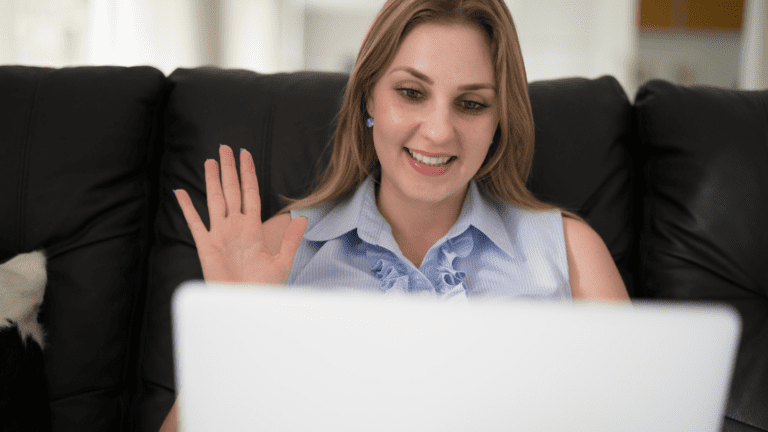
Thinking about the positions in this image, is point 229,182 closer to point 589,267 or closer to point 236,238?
point 236,238

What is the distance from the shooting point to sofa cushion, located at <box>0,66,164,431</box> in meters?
1.09

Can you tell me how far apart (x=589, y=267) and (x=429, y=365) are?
84cm

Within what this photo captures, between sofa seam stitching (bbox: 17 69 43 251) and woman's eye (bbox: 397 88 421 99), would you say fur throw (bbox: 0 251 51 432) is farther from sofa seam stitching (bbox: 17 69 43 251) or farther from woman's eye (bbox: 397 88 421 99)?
woman's eye (bbox: 397 88 421 99)

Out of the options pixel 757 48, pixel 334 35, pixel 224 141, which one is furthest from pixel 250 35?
pixel 757 48

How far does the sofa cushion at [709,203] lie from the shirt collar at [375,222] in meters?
0.45

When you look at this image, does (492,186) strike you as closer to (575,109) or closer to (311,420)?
(575,109)

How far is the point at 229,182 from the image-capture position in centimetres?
89

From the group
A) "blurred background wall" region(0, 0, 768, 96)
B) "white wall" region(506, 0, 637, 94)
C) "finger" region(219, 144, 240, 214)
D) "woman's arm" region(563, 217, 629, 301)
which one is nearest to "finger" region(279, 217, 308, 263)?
"finger" region(219, 144, 240, 214)

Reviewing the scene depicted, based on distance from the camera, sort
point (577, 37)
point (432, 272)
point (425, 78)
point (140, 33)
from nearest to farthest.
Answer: point (425, 78), point (432, 272), point (140, 33), point (577, 37)

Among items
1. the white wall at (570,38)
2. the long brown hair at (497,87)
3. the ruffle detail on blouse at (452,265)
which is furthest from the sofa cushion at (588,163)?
the white wall at (570,38)

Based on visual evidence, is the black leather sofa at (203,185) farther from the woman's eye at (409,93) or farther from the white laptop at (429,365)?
the white laptop at (429,365)

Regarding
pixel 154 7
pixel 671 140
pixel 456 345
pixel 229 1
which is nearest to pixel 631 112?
pixel 671 140

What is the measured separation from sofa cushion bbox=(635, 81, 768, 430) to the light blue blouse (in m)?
0.37

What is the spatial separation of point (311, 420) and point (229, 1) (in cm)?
331
